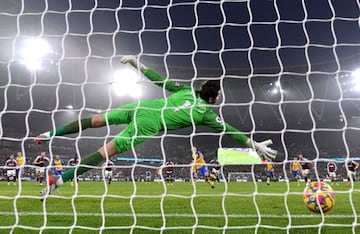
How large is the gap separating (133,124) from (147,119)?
0.16 metres

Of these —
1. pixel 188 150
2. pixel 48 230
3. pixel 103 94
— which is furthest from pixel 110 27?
pixel 48 230

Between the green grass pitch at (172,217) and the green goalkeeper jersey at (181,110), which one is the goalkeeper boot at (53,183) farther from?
the green goalkeeper jersey at (181,110)

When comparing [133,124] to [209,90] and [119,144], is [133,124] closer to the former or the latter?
[119,144]

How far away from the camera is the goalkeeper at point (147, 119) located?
4.38 metres

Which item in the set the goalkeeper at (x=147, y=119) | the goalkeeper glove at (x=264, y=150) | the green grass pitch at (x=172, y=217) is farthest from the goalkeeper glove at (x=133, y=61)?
the goalkeeper glove at (x=264, y=150)

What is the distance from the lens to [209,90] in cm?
452

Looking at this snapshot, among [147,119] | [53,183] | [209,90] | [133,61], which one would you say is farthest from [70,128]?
[209,90]

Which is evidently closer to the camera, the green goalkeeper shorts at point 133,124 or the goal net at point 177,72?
the green goalkeeper shorts at point 133,124

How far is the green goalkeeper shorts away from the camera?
14.4ft

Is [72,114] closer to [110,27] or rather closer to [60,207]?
[110,27]

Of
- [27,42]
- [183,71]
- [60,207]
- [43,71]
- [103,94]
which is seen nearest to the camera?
[60,207]

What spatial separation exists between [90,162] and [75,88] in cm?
2591

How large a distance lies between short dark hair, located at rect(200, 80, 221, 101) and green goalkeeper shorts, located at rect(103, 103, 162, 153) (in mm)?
546

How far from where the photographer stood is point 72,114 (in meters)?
32.5
